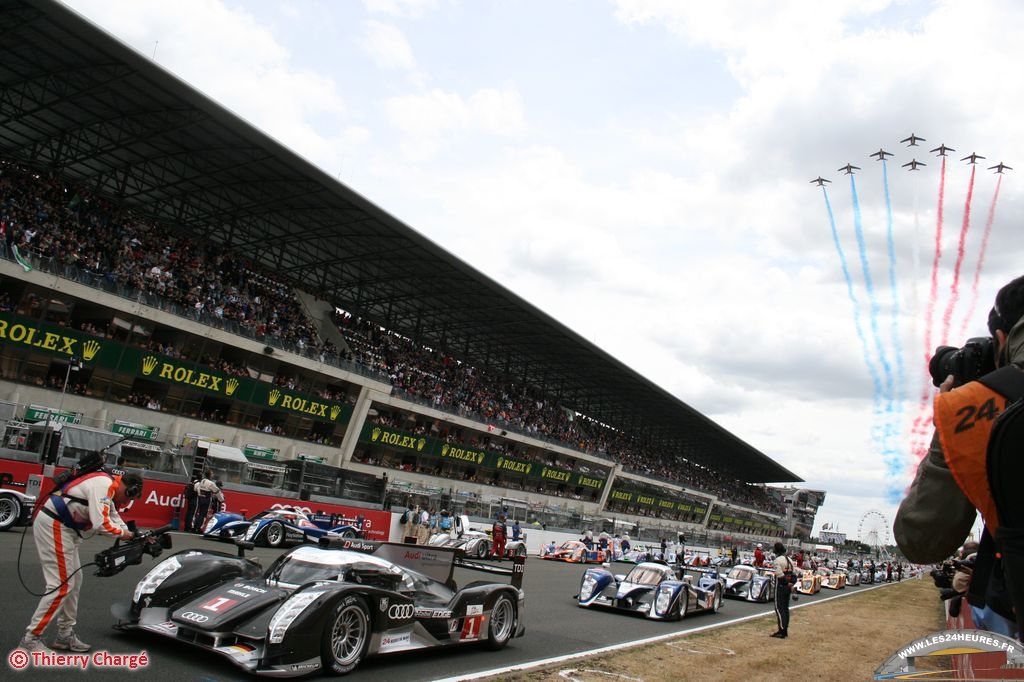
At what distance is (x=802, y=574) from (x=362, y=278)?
28.1 meters

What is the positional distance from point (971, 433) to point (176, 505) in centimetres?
2004

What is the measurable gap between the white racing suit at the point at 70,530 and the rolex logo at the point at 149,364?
2293 centimetres

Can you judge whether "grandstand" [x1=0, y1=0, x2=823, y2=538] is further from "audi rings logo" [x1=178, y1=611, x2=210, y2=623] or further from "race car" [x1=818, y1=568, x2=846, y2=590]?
"audi rings logo" [x1=178, y1=611, x2=210, y2=623]

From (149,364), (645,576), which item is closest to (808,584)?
(645,576)

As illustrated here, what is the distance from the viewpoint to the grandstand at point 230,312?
76.6 ft

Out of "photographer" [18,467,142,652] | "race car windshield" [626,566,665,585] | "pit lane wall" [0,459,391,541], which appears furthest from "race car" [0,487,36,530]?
"race car windshield" [626,566,665,585]

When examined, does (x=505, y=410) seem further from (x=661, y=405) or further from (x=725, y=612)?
(x=725, y=612)

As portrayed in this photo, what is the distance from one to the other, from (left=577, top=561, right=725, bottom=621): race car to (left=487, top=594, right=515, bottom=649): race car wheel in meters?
5.56

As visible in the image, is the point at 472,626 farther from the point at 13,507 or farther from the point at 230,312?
the point at 230,312

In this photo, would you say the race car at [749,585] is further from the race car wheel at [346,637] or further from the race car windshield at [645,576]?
the race car wheel at [346,637]

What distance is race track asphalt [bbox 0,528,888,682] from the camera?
6.17 metres

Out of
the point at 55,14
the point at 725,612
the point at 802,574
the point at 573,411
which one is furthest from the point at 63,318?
the point at 573,411

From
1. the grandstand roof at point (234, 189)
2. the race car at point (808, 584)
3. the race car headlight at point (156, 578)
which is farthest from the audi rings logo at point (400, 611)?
the race car at point (808, 584)

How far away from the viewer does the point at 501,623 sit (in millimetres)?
9039
